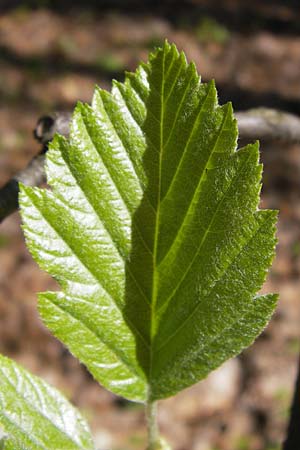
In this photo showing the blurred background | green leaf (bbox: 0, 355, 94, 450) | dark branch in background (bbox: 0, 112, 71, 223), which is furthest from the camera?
the blurred background

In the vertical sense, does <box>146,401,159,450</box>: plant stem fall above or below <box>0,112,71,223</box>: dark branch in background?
below

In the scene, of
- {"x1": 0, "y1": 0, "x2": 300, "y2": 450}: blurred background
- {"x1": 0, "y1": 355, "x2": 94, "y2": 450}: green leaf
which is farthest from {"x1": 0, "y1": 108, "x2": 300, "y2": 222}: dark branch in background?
{"x1": 0, "y1": 0, "x2": 300, "y2": 450}: blurred background

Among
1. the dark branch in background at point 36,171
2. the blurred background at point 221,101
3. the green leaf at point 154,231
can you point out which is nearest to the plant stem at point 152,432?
the green leaf at point 154,231

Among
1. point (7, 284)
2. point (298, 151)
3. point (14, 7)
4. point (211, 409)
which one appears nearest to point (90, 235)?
point (211, 409)

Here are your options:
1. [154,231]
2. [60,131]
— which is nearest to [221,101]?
[60,131]

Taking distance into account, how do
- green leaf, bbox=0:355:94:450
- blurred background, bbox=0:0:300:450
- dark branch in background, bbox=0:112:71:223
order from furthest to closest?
1. blurred background, bbox=0:0:300:450
2. dark branch in background, bbox=0:112:71:223
3. green leaf, bbox=0:355:94:450

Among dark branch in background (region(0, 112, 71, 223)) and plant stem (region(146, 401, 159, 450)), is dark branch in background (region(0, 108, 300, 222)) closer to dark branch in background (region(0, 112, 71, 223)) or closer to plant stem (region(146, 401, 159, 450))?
dark branch in background (region(0, 112, 71, 223))

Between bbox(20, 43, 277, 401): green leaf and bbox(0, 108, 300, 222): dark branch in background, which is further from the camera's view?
bbox(0, 108, 300, 222): dark branch in background
